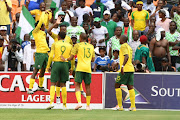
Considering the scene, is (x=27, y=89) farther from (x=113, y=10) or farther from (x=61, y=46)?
(x=113, y=10)

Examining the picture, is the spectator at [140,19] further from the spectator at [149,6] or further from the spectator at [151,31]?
the spectator at [149,6]

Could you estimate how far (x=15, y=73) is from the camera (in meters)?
17.1

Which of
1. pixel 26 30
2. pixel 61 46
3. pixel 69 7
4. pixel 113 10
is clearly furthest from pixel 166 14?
pixel 61 46

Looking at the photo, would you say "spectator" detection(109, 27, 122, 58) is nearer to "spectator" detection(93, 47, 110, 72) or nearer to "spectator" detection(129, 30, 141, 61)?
"spectator" detection(129, 30, 141, 61)

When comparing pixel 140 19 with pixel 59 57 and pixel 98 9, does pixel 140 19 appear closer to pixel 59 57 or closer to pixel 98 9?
pixel 98 9

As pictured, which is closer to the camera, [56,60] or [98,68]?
[56,60]

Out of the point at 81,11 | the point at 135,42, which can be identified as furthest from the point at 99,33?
the point at 135,42

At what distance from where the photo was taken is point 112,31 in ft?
65.4

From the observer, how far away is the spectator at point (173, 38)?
18.5 m

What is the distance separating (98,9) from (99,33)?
1739 mm

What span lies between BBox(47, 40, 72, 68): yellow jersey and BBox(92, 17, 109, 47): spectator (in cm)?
449

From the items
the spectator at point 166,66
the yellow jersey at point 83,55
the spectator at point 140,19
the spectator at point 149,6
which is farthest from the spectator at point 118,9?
the yellow jersey at point 83,55

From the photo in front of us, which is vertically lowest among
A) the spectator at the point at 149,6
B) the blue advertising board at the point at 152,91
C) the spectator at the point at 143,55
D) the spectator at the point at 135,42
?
the blue advertising board at the point at 152,91

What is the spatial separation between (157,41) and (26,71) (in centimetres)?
462
